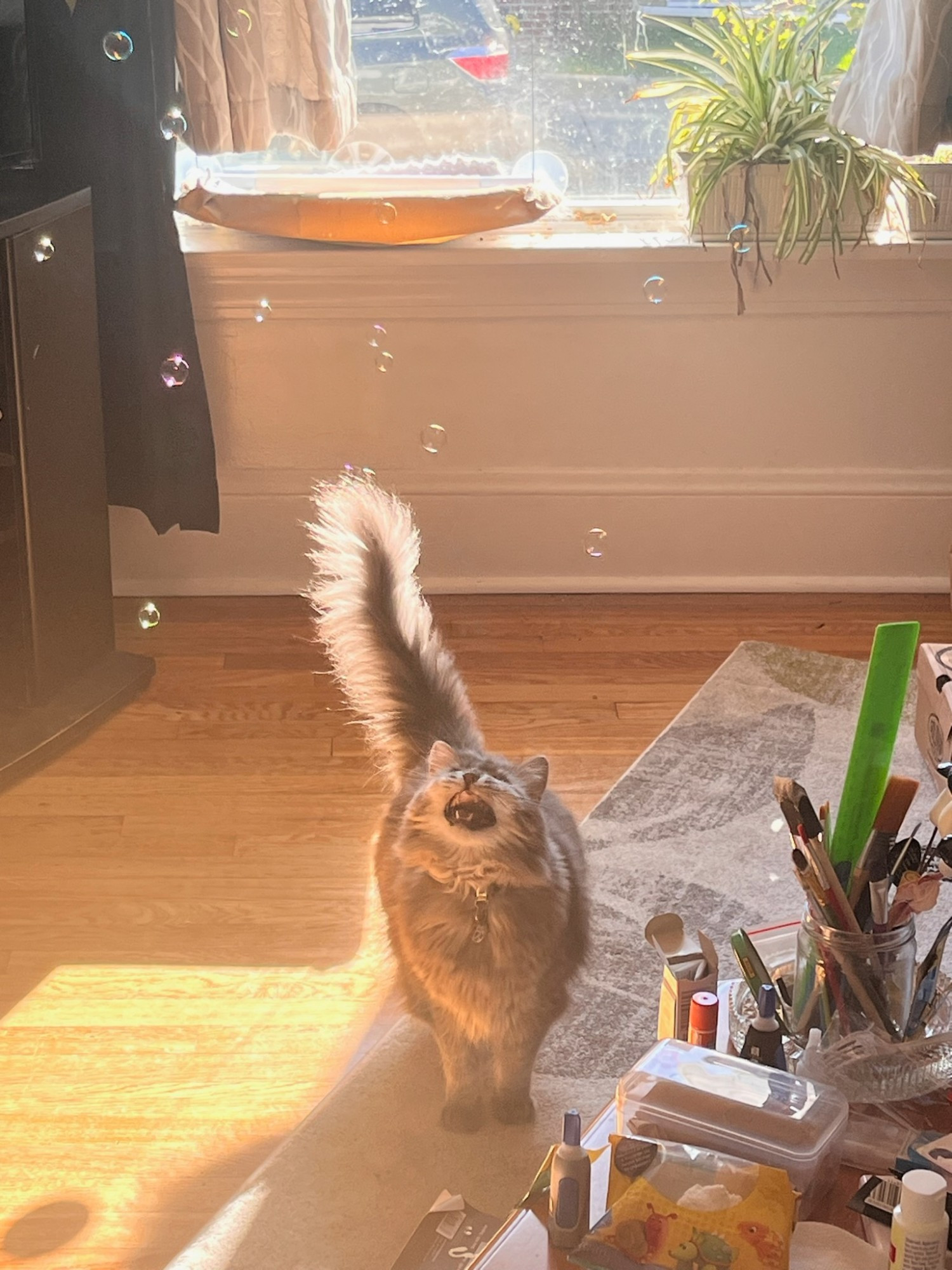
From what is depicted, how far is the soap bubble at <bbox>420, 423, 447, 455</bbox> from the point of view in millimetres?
2852

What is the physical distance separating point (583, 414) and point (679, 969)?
1.78 m

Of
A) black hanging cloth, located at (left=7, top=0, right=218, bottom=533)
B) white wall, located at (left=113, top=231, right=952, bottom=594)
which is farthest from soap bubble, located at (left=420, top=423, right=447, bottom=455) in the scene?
black hanging cloth, located at (left=7, top=0, right=218, bottom=533)

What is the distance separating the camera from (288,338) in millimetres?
2799

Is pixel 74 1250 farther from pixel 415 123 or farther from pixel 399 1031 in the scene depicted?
pixel 415 123

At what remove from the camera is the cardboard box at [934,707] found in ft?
6.93

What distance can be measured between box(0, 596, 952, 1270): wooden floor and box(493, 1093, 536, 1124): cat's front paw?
221mm

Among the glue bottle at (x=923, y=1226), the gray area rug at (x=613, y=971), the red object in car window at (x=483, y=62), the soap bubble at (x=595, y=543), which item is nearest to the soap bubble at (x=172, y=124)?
the red object in car window at (x=483, y=62)

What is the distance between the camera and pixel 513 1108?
1.55 metres

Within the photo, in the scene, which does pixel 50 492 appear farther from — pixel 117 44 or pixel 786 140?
pixel 786 140

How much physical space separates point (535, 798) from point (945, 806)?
1.49 feet

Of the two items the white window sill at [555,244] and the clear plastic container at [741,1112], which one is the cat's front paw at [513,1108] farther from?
the white window sill at [555,244]

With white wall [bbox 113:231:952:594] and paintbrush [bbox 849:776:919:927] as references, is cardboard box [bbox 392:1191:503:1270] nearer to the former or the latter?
paintbrush [bbox 849:776:919:927]

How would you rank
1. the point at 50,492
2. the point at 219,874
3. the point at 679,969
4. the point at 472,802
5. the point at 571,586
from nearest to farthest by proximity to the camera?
the point at 679,969 < the point at 472,802 < the point at 219,874 < the point at 50,492 < the point at 571,586

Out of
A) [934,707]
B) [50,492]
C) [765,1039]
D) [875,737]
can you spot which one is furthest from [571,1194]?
[50,492]
